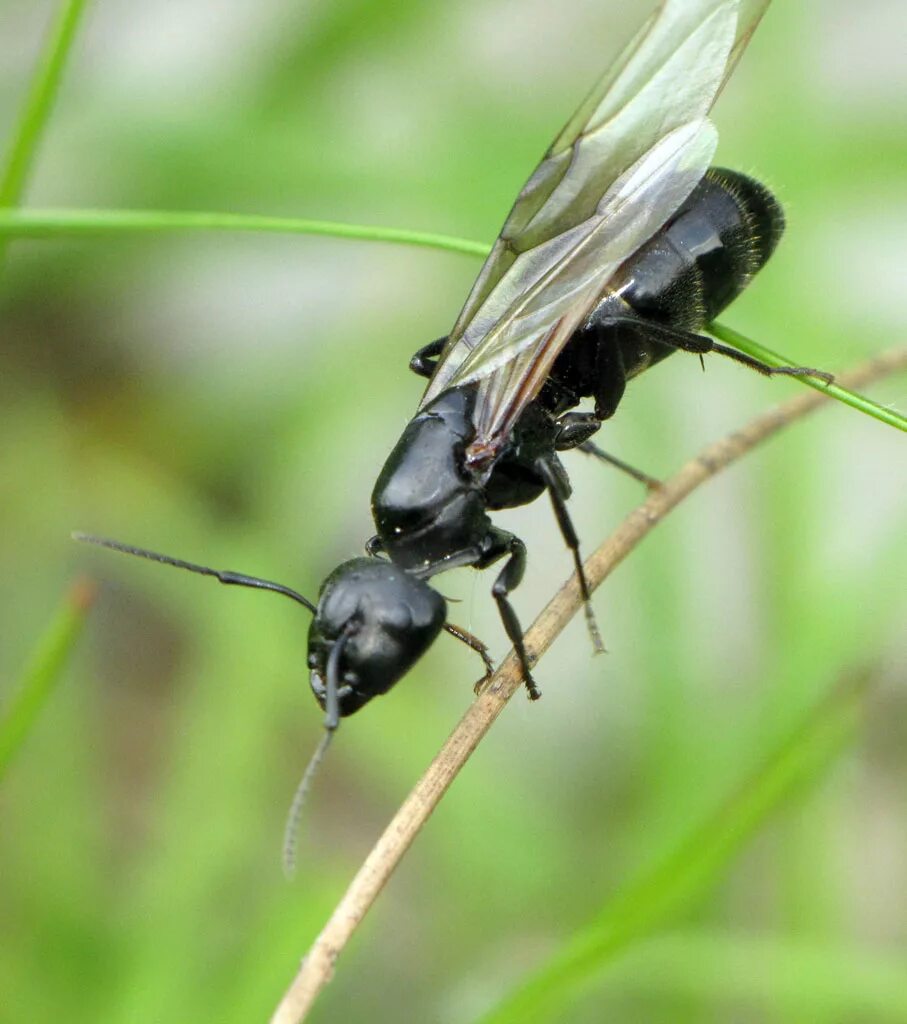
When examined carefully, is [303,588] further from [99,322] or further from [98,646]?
[99,322]

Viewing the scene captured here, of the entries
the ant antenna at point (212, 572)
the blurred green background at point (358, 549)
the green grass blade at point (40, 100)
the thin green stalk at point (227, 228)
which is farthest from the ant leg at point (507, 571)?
the green grass blade at point (40, 100)

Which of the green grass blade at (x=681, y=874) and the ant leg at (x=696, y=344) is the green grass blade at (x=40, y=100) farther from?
the green grass blade at (x=681, y=874)

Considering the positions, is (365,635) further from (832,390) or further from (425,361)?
(425,361)

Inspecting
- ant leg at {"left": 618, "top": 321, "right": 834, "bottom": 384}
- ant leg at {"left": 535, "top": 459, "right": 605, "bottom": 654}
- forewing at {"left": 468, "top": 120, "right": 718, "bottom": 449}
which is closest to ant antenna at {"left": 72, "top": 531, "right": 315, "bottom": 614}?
ant leg at {"left": 535, "top": 459, "right": 605, "bottom": 654}

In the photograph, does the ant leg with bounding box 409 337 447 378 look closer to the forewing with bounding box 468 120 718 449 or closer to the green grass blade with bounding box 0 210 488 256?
the forewing with bounding box 468 120 718 449

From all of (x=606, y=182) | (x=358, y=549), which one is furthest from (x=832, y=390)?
(x=358, y=549)

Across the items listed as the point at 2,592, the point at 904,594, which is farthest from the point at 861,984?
the point at 2,592
